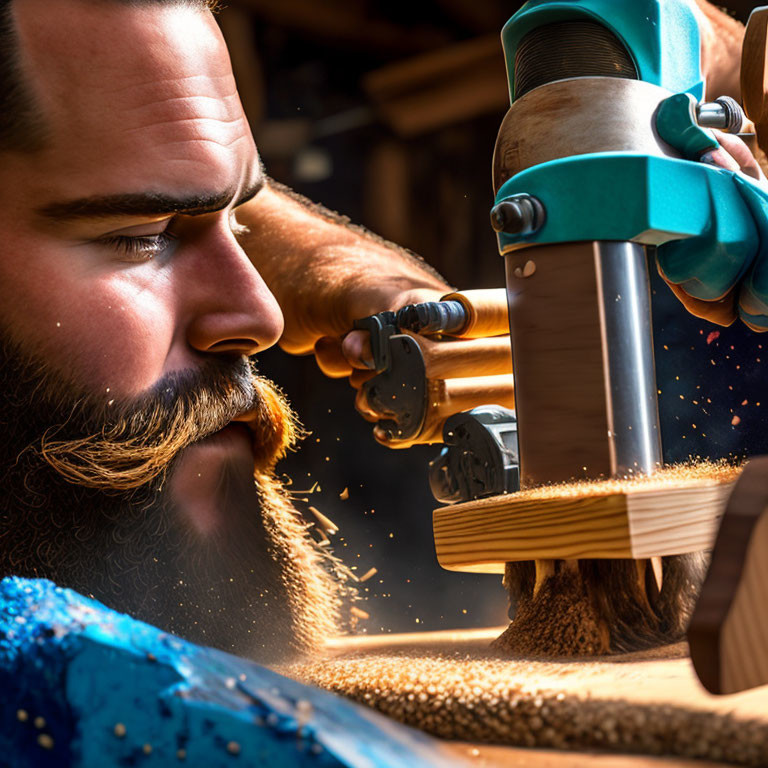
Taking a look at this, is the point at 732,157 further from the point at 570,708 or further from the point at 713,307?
the point at 570,708

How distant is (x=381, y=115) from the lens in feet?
5.96

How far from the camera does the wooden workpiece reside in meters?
0.44

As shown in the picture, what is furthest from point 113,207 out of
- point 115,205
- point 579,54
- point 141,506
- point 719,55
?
point 719,55

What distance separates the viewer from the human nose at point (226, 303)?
2.26 feet

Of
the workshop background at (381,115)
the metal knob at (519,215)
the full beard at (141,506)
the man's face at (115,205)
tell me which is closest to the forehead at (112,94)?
the man's face at (115,205)

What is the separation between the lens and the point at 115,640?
37 cm

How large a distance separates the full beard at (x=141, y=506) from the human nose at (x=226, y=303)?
34 mm

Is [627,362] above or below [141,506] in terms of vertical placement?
above

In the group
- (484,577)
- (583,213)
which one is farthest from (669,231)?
(484,577)

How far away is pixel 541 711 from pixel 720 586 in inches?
3.8

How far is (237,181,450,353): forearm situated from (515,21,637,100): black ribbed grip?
39 cm

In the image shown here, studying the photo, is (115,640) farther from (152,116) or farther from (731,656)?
(152,116)

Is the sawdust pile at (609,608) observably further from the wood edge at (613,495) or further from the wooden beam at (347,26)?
the wooden beam at (347,26)

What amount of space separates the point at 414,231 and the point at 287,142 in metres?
0.33
